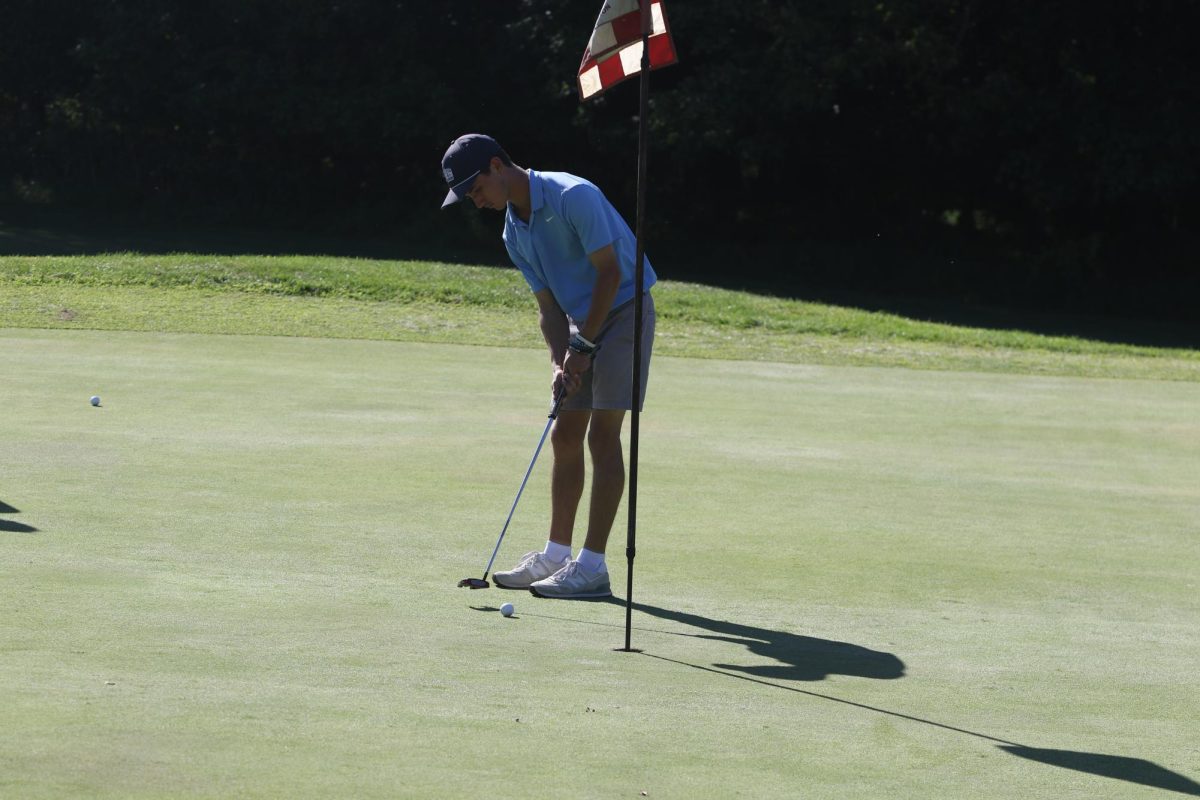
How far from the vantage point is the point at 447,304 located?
2062cm

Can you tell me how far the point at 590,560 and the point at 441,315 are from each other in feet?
45.3

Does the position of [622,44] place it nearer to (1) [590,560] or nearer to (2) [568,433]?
(2) [568,433]

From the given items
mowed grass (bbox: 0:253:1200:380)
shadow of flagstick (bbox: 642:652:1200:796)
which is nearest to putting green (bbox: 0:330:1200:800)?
shadow of flagstick (bbox: 642:652:1200:796)

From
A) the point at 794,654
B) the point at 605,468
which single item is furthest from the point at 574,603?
the point at 794,654

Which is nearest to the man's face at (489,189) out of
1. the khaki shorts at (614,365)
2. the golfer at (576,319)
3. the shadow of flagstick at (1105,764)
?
the golfer at (576,319)

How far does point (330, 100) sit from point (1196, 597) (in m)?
26.3

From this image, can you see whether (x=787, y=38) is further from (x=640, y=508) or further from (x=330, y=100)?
(x=640, y=508)

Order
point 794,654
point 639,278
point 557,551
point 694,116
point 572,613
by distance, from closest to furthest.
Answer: point 794,654 → point 639,278 → point 572,613 → point 557,551 → point 694,116

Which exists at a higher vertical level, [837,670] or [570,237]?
[570,237]

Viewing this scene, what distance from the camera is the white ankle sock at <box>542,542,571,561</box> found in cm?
610

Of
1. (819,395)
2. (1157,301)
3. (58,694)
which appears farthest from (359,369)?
(1157,301)

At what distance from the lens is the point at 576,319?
242 inches

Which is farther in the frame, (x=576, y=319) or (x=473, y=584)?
(x=576, y=319)

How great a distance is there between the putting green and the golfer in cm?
30
